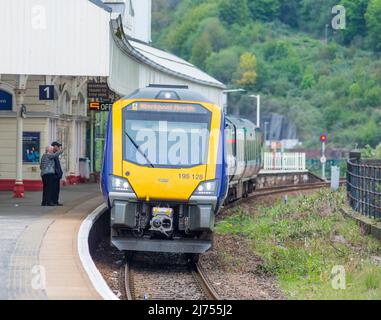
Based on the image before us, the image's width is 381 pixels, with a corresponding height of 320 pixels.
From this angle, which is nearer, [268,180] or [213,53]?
[268,180]

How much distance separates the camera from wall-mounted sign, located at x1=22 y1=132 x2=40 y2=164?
29062 mm

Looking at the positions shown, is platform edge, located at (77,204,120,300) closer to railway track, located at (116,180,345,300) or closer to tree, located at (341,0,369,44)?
railway track, located at (116,180,345,300)

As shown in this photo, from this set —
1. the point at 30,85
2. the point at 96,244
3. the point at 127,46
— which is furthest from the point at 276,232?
the point at 30,85

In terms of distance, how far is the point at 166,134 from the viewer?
56.6 ft

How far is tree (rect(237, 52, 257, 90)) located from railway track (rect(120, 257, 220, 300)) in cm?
10805

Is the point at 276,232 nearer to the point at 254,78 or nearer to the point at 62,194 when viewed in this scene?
the point at 62,194

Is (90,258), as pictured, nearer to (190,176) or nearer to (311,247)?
(190,176)

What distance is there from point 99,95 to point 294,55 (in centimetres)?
10698

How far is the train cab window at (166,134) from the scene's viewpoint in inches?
671

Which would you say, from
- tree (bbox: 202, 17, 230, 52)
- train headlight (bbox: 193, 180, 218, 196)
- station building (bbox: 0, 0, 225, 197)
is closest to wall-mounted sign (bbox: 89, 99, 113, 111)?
station building (bbox: 0, 0, 225, 197)

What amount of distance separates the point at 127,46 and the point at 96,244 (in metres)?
7.89

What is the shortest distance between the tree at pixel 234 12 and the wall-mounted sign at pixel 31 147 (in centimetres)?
12739

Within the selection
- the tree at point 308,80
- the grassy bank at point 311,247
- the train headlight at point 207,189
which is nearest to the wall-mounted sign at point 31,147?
the grassy bank at point 311,247

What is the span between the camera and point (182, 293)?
15.2 metres
